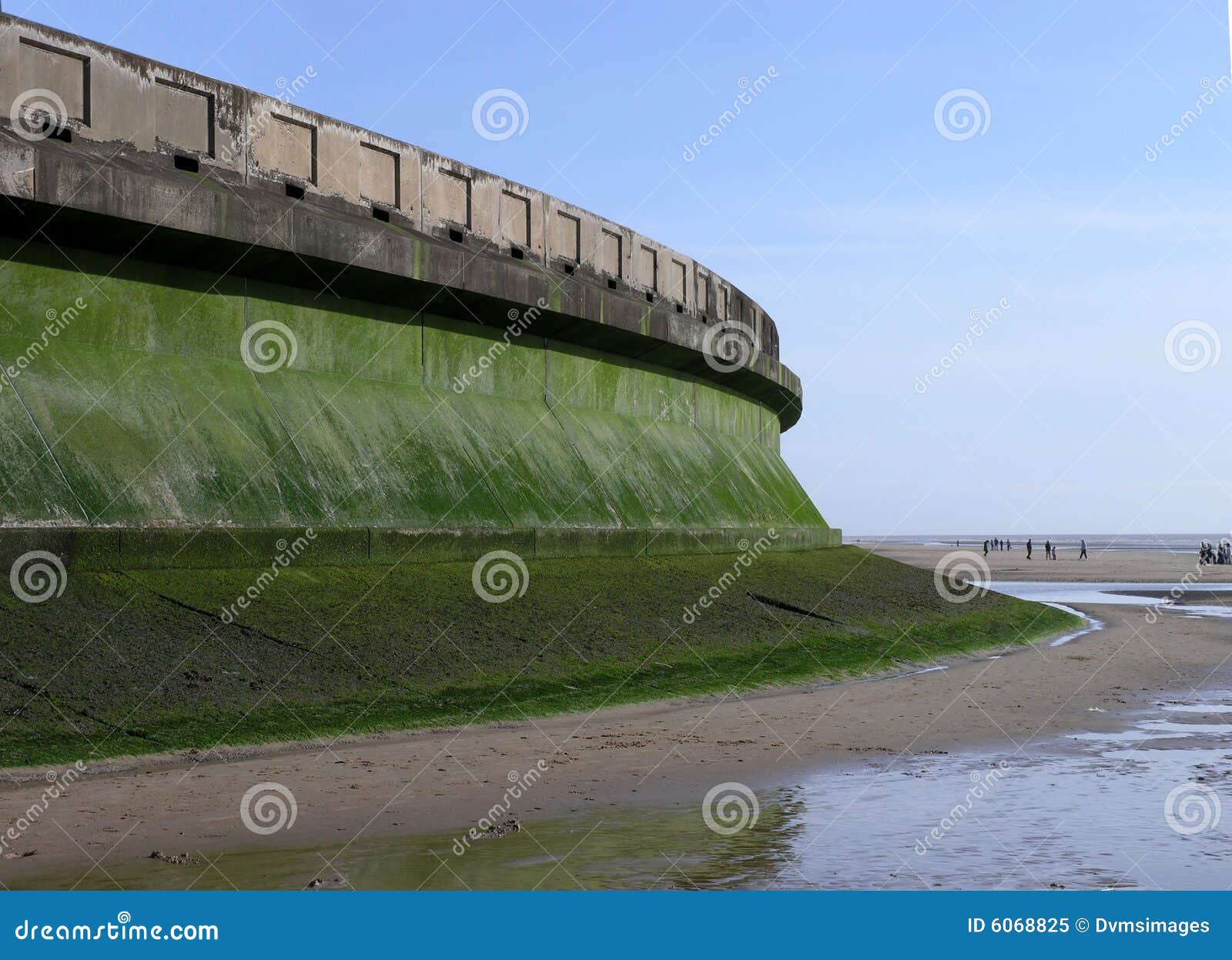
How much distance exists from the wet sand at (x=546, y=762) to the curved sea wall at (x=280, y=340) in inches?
140

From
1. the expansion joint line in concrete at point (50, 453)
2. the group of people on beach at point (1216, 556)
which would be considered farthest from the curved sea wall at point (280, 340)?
the group of people on beach at point (1216, 556)

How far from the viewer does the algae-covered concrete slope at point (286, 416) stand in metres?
12.9

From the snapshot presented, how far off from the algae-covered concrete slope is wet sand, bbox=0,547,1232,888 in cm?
390

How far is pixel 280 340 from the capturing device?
1576cm

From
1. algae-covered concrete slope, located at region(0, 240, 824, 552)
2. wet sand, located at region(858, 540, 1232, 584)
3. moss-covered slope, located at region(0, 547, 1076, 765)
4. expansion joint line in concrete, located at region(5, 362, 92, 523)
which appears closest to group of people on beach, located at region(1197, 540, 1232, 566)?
wet sand, located at region(858, 540, 1232, 584)

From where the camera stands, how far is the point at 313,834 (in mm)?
8062

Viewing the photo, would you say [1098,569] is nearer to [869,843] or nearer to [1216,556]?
[1216,556]

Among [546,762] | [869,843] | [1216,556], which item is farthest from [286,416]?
[1216,556]

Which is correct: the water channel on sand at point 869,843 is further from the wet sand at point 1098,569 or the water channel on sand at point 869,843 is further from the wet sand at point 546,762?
the wet sand at point 1098,569

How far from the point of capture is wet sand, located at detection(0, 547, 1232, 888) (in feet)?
26.3

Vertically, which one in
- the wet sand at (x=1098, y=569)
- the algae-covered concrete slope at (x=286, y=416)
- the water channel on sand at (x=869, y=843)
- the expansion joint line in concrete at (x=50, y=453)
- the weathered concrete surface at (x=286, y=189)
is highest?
the wet sand at (x=1098, y=569)

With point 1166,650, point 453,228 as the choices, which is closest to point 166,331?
point 453,228

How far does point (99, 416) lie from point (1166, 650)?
17.0 meters

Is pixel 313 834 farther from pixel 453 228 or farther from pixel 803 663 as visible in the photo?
pixel 453 228
